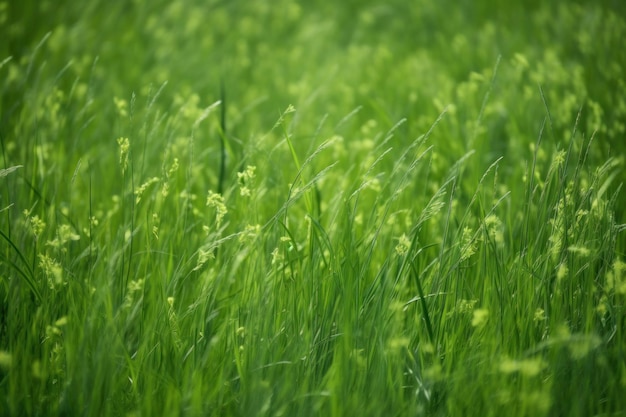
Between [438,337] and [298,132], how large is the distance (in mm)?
1938

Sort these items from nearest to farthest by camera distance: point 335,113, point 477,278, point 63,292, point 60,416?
point 60,416 → point 63,292 → point 477,278 → point 335,113

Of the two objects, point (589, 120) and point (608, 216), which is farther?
point (589, 120)

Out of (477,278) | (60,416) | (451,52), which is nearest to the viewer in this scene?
(60,416)

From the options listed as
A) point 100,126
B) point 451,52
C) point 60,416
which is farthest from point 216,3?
point 60,416

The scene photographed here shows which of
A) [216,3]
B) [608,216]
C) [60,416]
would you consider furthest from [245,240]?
[216,3]

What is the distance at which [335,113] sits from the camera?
3.74m

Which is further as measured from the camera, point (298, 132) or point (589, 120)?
point (298, 132)

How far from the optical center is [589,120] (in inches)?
112

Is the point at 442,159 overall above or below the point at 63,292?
below

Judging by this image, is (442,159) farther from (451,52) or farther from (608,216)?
(451,52)

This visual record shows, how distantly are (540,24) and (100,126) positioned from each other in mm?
3180

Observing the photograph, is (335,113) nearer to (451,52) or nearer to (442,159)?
(442,159)

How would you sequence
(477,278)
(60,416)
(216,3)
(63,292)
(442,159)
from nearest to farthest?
(60,416) → (63,292) → (477,278) → (442,159) → (216,3)

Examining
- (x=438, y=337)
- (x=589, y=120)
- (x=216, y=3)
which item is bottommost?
(x=438, y=337)
